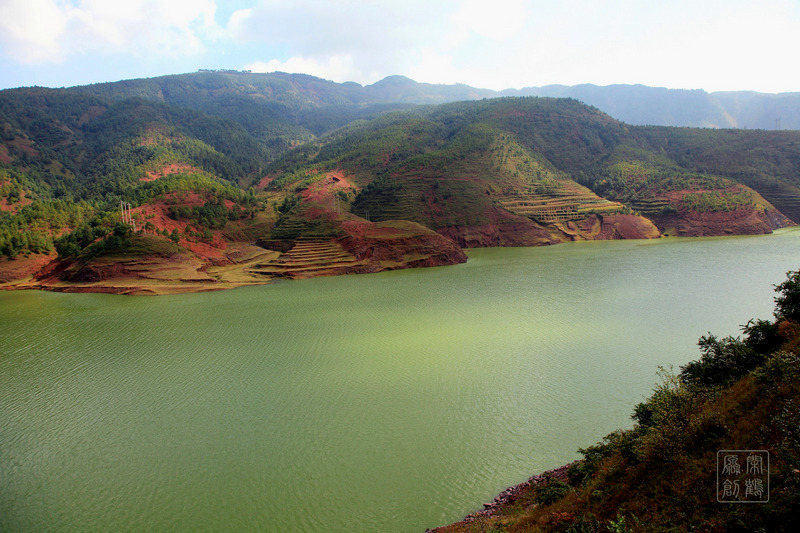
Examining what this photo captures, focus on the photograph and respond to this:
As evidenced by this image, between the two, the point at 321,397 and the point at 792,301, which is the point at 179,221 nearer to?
the point at 321,397

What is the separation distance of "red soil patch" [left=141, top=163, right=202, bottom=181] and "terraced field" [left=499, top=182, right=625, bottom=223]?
61578 millimetres

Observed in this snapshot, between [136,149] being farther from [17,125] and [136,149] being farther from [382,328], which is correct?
[382,328]

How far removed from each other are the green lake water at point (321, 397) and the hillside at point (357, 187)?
15.6 metres

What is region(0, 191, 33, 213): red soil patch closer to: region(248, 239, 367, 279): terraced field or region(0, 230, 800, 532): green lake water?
region(0, 230, 800, 532): green lake water

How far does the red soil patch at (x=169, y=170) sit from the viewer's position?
75.0 meters

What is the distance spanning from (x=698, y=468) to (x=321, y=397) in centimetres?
1209

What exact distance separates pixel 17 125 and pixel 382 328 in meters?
106

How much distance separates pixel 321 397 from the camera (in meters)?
16.0

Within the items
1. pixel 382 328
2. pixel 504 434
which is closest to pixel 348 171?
pixel 382 328

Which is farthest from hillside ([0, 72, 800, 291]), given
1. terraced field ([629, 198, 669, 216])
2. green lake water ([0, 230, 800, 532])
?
green lake water ([0, 230, 800, 532])

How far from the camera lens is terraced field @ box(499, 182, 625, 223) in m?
67.2

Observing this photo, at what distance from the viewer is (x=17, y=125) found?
8669 centimetres

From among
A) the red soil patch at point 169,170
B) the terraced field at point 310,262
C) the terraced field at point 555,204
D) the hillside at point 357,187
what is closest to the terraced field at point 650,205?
the hillside at point 357,187

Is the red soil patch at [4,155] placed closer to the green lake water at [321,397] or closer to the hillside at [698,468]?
the green lake water at [321,397]
